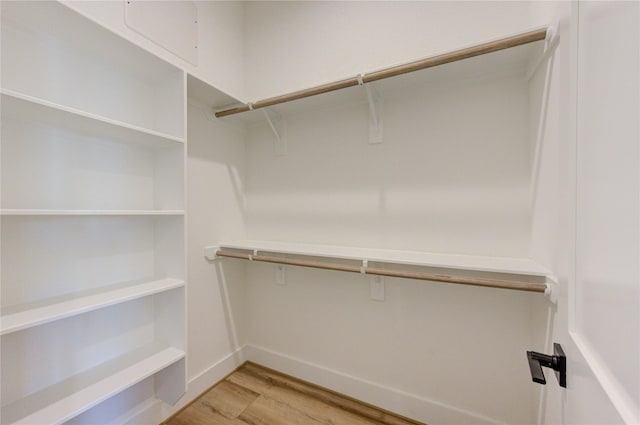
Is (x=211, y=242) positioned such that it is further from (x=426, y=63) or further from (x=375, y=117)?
(x=426, y=63)

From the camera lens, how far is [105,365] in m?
1.16

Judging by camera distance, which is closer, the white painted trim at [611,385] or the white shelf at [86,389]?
the white painted trim at [611,385]

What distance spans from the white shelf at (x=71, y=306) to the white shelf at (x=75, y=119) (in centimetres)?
70

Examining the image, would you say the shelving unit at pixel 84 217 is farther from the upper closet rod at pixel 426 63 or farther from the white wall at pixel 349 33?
the white wall at pixel 349 33

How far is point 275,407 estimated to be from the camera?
1.50 m

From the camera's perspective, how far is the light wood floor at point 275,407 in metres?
1.41

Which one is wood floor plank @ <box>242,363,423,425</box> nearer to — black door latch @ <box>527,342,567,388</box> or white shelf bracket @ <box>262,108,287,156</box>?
black door latch @ <box>527,342,567,388</box>

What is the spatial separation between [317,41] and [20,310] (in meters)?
2.03

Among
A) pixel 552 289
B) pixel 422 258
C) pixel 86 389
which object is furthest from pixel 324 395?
pixel 552 289

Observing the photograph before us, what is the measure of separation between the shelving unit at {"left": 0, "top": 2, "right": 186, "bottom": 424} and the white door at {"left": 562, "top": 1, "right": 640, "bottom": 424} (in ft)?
4.58

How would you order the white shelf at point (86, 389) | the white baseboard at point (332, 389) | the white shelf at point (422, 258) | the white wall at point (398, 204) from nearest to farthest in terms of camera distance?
1. the white shelf at point (86, 389)
2. the white shelf at point (422, 258)
3. the white wall at point (398, 204)
4. the white baseboard at point (332, 389)

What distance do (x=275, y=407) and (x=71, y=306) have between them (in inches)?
47.3

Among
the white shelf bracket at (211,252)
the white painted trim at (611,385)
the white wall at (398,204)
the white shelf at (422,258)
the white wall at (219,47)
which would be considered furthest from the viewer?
the white shelf bracket at (211,252)

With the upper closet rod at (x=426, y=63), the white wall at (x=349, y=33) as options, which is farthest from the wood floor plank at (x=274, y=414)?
the white wall at (x=349, y=33)
